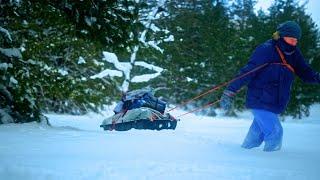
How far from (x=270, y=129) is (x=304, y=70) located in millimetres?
1016

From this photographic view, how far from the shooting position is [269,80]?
5.64 metres

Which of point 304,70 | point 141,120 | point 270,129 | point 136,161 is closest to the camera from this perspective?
point 136,161

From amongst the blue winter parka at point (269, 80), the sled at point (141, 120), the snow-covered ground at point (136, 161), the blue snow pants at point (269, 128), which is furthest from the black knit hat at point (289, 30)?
the sled at point (141, 120)

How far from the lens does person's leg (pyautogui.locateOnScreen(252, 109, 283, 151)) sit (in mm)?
5562

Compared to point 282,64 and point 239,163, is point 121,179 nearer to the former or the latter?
point 239,163

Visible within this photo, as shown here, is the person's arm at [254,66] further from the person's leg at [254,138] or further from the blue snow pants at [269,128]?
the person's leg at [254,138]

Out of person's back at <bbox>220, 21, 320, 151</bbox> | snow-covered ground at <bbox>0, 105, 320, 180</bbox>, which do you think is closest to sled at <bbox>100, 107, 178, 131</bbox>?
snow-covered ground at <bbox>0, 105, 320, 180</bbox>

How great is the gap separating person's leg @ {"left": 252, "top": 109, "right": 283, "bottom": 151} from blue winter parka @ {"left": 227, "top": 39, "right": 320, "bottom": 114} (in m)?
0.08

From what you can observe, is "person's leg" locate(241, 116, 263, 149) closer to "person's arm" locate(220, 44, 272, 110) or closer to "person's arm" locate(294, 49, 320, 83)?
"person's arm" locate(220, 44, 272, 110)

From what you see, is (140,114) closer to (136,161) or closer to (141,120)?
(141,120)

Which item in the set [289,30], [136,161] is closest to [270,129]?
[289,30]

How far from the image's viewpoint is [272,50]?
224 inches

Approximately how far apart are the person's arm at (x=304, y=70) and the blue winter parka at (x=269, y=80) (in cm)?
9

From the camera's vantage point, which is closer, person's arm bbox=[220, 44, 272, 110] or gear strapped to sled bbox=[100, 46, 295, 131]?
person's arm bbox=[220, 44, 272, 110]
